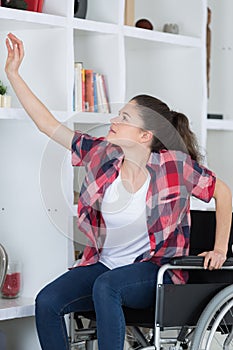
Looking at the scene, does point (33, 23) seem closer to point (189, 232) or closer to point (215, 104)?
point (189, 232)

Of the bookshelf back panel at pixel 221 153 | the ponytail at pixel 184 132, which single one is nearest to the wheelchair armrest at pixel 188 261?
the ponytail at pixel 184 132

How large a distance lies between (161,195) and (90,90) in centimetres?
74

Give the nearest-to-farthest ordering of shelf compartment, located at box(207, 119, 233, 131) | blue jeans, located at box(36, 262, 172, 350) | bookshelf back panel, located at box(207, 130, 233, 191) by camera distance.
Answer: blue jeans, located at box(36, 262, 172, 350) < shelf compartment, located at box(207, 119, 233, 131) < bookshelf back panel, located at box(207, 130, 233, 191)

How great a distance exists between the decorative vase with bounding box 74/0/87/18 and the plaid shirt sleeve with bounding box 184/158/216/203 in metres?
0.86

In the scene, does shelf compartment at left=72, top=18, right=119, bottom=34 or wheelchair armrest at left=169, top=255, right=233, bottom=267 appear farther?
shelf compartment at left=72, top=18, right=119, bottom=34

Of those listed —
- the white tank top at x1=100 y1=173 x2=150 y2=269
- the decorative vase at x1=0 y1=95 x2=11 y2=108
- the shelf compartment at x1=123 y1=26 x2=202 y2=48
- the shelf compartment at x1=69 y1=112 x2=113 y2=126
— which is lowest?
the white tank top at x1=100 y1=173 x2=150 y2=269

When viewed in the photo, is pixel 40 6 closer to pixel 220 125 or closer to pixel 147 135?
pixel 147 135

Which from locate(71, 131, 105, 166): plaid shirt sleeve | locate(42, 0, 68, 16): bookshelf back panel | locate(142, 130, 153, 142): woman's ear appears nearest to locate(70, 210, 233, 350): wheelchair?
locate(142, 130, 153, 142): woman's ear

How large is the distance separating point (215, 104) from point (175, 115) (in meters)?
1.57

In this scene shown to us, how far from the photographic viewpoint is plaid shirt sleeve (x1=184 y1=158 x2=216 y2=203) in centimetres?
293

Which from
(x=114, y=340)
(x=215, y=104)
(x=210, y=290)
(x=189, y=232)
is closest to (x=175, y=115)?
(x=189, y=232)

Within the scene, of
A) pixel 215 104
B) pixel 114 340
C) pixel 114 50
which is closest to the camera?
pixel 114 340

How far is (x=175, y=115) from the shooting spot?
3.02 metres

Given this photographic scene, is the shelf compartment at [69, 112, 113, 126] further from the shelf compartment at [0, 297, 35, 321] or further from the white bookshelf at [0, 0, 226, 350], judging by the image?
the shelf compartment at [0, 297, 35, 321]
